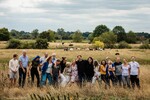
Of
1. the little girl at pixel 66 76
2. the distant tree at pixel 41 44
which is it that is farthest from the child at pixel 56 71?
the distant tree at pixel 41 44

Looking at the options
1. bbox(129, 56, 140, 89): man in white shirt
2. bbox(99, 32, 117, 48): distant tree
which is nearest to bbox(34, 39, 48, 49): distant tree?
bbox(99, 32, 117, 48): distant tree

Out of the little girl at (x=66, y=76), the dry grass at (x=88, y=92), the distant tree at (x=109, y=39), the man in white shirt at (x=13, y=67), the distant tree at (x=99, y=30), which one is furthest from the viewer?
the distant tree at (x=99, y=30)

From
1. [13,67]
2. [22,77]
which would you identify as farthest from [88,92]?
[13,67]

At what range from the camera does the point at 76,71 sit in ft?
53.7

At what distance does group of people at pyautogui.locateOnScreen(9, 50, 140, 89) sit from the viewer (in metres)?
15.9

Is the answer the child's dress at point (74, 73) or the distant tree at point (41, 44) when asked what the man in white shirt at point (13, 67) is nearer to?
the child's dress at point (74, 73)

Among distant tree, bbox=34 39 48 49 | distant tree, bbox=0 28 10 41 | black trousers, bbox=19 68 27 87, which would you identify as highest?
distant tree, bbox=0 28 10 41

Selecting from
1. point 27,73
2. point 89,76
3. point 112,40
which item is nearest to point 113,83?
point 89,76

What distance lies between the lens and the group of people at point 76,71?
15867 mm

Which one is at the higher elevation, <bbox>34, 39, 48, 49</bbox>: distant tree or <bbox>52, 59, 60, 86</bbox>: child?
<bbox>52, 59, 60, 86</bbox>: child

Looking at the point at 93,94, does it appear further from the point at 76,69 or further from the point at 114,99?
the point at 76,69

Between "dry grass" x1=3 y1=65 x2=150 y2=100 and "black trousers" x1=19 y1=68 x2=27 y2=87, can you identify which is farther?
"black trousers" x1=19 y1=68 x2=27 y2=87

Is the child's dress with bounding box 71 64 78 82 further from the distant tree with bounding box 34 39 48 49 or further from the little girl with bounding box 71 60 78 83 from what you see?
the distant tree with bounding box 34 39 48 49

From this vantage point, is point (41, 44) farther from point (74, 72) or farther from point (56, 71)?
point (56, 71)
